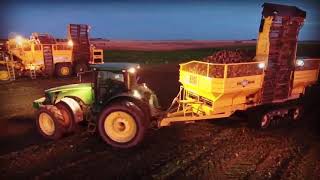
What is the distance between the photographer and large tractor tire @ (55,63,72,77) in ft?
71.4

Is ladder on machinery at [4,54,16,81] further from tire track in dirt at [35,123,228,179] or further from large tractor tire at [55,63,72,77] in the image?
tire track in dirt at [35,123,228,179]

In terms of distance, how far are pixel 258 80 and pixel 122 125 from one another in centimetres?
459

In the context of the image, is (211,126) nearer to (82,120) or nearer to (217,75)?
(217,75)

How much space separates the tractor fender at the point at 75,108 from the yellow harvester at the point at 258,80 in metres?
2.34

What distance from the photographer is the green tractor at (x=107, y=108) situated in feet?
28.7

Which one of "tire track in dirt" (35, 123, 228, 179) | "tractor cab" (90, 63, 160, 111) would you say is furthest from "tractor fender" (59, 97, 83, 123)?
"tire track in dirt" (35, 123, 228, 179)

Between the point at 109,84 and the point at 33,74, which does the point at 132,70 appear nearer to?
the point at 109,84

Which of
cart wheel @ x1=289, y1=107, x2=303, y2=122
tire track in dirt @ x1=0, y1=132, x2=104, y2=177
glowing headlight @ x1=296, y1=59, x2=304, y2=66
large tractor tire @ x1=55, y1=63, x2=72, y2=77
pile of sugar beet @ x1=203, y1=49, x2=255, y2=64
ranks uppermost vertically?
pile of sugar beet @ x1=203, y1=49, x2=255, y2=64

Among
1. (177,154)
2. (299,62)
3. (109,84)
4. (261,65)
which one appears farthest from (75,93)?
(299,62)

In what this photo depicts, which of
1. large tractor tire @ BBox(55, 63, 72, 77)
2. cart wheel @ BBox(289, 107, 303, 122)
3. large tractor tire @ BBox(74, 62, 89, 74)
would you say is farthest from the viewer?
large tractor tire @ BBox(74, 62, 89, 74)

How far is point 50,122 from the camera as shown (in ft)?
31.4

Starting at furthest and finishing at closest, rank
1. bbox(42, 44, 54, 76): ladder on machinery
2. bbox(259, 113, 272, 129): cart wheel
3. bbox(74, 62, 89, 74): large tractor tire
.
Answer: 1. bbox(74, 62, 89, 74): large tractor tire
2. bbox(42, 44, 54, 76): ladder on machinery
3. bbox(259, 113, 272, 129): cart wheel

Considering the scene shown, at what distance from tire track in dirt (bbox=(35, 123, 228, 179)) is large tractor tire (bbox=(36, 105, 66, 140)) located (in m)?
1.52

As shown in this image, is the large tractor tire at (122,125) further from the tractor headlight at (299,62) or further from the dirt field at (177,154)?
the tractor headlight at (299,62)
